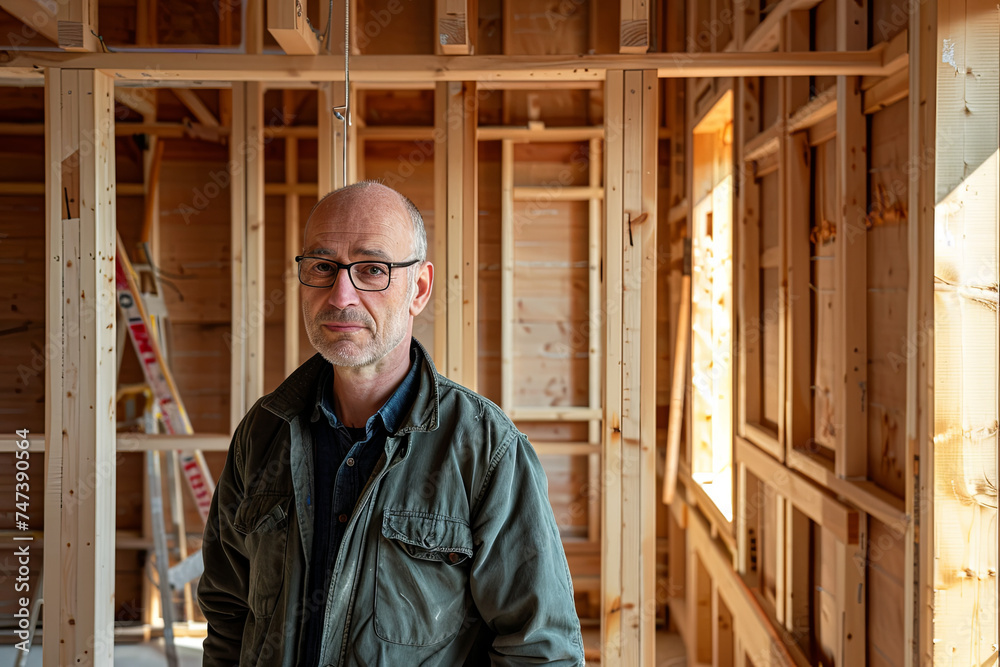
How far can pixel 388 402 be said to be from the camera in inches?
52.2

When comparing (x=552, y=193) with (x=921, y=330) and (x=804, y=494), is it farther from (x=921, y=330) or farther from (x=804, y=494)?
(x=921, y=330)

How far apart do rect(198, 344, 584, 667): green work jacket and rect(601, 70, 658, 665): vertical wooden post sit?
0.84 meters

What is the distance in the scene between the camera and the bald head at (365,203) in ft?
4.35

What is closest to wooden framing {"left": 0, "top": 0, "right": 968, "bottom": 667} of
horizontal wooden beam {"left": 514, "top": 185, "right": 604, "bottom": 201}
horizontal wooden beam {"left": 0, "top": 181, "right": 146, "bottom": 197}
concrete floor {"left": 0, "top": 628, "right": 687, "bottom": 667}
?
concrete floor {"left": 0, "top": 628, "right": 687, "bottom": 667}

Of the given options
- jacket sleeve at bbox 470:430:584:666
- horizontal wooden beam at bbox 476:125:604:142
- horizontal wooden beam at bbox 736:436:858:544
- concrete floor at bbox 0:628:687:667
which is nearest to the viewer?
jacket sleeve at bbox 470:430:584:666

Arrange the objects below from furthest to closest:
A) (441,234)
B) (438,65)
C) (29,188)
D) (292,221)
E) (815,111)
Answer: (292,221) → (29,188) → (815,111) → (441,234) → (438,65)

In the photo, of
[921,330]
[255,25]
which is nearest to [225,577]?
[921,330]

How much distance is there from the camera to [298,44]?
1.99 meters

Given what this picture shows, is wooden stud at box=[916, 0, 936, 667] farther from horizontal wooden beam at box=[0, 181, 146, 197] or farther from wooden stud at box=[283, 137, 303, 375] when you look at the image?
horizontal wooden beam at box=[0, 181, 146, 197]

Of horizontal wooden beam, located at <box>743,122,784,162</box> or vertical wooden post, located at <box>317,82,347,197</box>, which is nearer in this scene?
vertical wooden post, located at <box>317,82,347,197</box>

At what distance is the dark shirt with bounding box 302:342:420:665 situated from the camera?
1251 mm

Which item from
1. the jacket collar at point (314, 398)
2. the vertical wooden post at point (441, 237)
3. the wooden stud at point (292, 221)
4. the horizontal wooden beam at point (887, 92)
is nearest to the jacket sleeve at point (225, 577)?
the jacket collar at point (314, 398)

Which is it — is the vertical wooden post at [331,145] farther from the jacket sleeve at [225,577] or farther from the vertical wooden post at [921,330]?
the vertical wooden post at [921,330]

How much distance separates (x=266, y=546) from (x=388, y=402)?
338mm
